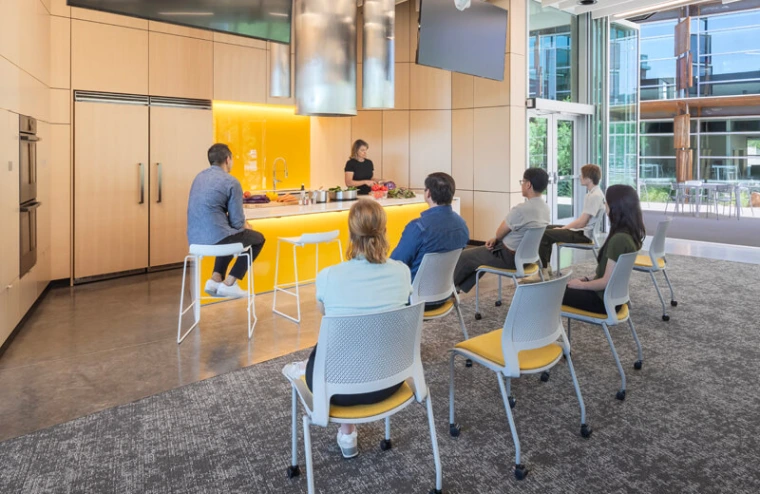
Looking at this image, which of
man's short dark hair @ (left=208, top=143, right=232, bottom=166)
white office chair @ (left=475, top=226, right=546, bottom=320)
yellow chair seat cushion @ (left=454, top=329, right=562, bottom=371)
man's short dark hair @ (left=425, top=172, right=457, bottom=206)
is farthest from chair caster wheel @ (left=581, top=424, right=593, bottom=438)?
man's short dark hair @ (left=208, top=143, right=232, bottom=166)

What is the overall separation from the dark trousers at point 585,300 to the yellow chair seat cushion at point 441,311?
2.44 feet

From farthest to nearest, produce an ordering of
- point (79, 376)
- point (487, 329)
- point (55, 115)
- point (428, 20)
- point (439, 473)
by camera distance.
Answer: point (55, 115) → point (428, 20) → point (487, 329) → point (79, 376) → point (439, 473)

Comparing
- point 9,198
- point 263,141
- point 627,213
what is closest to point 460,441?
point 627,213

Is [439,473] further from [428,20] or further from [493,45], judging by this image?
[493,45]

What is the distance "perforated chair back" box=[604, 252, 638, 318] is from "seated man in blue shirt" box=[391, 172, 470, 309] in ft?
3.21

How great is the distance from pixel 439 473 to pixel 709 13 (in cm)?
1730

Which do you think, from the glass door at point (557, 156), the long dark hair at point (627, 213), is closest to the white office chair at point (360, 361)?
the long dark hair at point (627, 213)

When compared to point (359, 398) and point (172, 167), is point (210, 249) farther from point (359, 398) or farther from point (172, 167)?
point (172, 167)

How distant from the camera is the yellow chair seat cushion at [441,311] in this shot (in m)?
3.54

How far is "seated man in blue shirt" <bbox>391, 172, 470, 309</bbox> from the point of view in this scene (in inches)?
145

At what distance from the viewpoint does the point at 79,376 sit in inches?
144

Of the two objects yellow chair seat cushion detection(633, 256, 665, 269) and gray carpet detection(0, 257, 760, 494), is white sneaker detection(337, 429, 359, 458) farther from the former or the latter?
yellow chair seat cushion detection(633, 256, 665, 269)

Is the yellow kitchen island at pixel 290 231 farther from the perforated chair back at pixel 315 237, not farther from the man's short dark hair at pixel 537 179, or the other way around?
the man's short dark hair at pixel 537 179

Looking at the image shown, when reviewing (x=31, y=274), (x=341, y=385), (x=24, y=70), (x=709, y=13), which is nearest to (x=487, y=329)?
(x=341, y=385)
